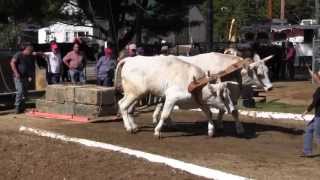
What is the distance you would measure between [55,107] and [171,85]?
16.8ft

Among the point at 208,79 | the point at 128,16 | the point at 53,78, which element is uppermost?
the point at 128,16

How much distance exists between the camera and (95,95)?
56.8ft

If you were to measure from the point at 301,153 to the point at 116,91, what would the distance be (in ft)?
17.7

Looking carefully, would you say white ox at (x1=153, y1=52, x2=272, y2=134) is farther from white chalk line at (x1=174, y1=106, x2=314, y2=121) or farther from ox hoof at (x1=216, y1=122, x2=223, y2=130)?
white chalk line at (x1=174, y1=106, x2=314, y2=121)

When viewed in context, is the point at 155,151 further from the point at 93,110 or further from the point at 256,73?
the point at 93,110

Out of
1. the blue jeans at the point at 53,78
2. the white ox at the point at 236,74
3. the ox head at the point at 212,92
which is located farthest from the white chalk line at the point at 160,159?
the blue jeans at the point at 53,78

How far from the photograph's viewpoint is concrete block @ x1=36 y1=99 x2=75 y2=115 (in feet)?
58.8

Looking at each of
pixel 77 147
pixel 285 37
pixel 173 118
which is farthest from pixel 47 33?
pixel 77 147

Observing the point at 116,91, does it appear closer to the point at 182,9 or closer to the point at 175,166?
the point at 175,166

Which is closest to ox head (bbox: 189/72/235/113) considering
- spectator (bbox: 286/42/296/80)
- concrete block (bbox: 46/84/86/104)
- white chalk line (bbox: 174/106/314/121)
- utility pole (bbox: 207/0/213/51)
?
white chalk line (bbox: 174/106/314/121)

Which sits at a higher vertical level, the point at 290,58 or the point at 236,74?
the point at 236,74

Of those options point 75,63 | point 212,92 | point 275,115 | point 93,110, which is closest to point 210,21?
point 75,63

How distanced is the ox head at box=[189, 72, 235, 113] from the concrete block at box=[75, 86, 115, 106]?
354cm

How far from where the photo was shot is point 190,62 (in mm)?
15617
